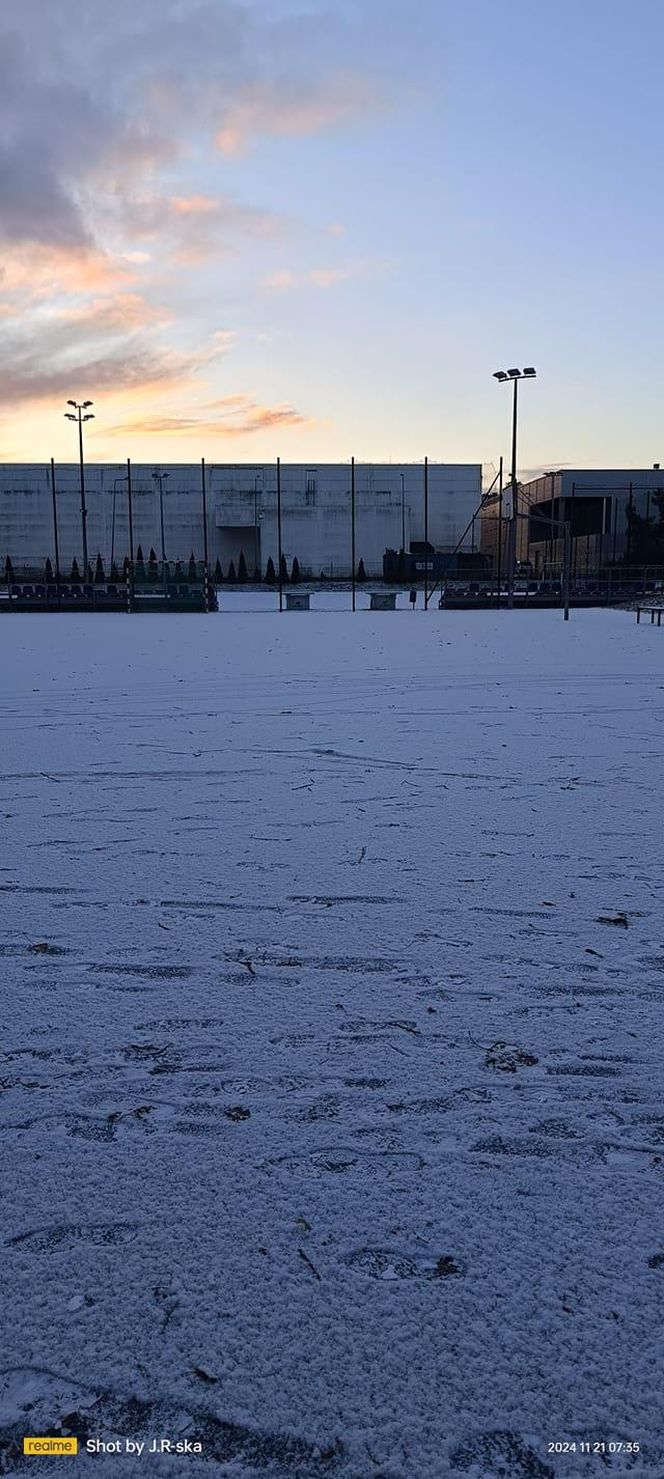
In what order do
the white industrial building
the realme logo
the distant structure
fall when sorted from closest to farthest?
the realme logo < the distant structure < the white industrial building

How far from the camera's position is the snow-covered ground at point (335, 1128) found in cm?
178

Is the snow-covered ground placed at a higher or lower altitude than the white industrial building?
lower

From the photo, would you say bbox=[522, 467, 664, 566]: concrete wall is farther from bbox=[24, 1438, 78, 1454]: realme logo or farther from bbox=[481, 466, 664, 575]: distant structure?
bbox=[24, 1438, 78, 1454]: realme logo

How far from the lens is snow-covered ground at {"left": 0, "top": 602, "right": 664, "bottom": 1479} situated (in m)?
1.78

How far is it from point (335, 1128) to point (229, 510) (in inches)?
2560

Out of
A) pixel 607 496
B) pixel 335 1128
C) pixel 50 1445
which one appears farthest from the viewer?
pixel 607 496

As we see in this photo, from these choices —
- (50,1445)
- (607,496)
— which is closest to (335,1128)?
(50,1445)

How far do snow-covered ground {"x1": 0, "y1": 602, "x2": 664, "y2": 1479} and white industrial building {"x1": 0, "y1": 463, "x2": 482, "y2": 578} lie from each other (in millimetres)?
60538

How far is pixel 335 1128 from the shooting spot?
2.62 metres

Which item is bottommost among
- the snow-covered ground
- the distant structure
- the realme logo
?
the realme logo

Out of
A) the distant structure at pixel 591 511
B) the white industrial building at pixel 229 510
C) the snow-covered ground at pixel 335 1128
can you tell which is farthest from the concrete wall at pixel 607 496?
the snow-covered ground at pixel 335 1128

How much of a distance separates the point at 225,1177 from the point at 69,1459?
754mm

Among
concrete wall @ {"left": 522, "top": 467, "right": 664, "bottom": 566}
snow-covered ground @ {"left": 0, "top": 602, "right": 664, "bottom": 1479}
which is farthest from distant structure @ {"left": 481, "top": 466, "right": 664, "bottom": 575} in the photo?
snow-covered ground @ {"left": 0, "top": 602, "right": 664, "bottom": 1479}

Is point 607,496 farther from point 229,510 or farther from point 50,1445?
point 50,1445
